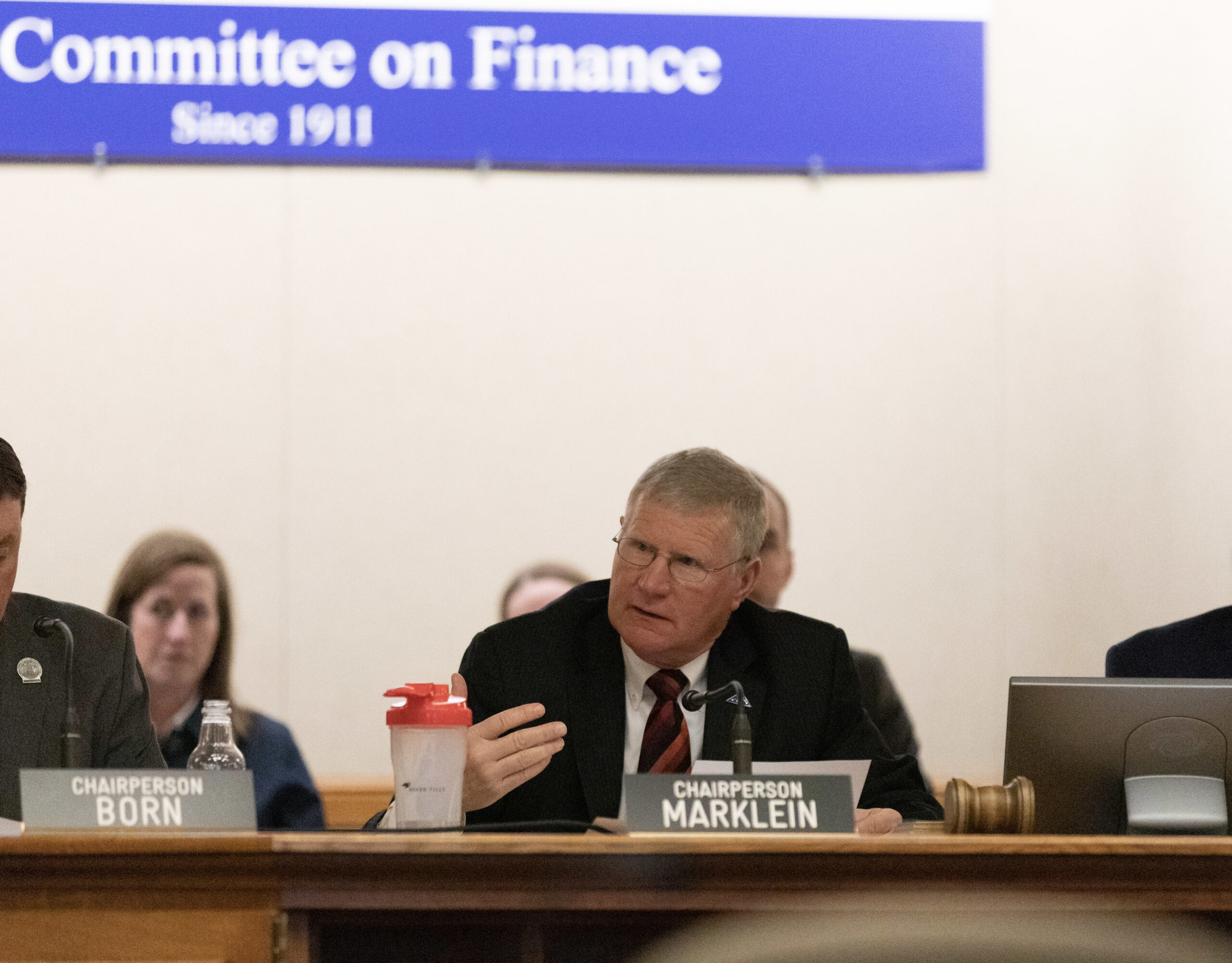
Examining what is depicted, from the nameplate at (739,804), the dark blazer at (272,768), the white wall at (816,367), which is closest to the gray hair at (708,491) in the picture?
the nameplate at (739,804)

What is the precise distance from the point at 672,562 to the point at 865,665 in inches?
49.7

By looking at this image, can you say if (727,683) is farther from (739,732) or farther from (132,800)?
(132,800)

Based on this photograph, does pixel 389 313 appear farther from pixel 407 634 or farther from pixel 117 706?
pixel 117 706

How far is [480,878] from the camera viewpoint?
1394mm

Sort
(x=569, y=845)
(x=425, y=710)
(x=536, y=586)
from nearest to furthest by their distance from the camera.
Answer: (x=569, y=845) → (x=425, y=710) → (x=536, y=586)

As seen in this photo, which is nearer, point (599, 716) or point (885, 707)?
point (599, 716)

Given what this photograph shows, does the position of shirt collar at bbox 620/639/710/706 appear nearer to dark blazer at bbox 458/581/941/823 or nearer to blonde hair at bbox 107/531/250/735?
dark blazer at bbox 458/581/941/823

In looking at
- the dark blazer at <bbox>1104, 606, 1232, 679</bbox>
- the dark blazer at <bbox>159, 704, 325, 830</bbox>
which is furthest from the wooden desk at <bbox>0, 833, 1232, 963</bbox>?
the dark blazer at <bbox>159, 704, 325, 830</bbox>

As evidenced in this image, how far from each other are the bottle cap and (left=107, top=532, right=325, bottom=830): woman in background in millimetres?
1542

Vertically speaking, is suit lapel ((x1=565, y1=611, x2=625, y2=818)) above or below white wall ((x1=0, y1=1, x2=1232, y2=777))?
below

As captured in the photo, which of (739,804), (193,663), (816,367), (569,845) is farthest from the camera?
(816,367)

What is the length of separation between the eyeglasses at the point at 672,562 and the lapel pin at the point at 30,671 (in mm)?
831

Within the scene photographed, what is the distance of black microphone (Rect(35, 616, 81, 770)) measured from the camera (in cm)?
175

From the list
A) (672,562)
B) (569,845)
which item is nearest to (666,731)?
(672,562)
